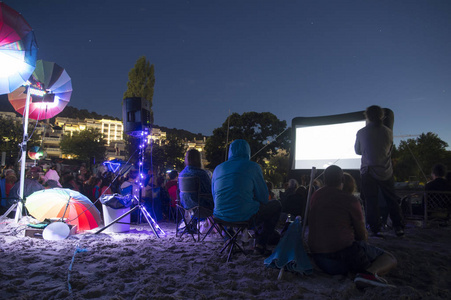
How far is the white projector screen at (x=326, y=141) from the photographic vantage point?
5.78 m

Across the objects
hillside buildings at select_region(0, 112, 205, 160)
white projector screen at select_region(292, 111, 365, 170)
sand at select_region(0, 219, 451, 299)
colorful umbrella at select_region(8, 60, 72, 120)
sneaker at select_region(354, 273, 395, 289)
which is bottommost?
sand at select_region(0, 219, 451, 299)

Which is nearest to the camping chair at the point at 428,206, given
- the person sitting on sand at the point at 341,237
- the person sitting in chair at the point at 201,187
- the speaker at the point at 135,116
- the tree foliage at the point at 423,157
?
the person sitting on sand at the point at 341,237

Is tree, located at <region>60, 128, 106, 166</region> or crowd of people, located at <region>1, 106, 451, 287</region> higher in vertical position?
tree, located at <region>60, 128, 106, 166</region>

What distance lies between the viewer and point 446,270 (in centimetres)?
256

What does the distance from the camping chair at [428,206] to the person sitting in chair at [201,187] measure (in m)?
4.00

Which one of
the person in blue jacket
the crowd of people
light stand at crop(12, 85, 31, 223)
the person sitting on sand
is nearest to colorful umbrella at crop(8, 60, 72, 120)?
light stand at crop(12, 85, 31, 223)

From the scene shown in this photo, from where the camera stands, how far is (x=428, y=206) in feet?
16.7

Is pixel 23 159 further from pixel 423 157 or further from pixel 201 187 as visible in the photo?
pixel 423 157

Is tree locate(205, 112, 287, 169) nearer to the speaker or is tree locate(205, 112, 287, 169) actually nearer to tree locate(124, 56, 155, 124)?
tree locate(124, 56, 155, 124)

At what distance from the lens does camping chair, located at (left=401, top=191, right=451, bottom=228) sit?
4.90 metres

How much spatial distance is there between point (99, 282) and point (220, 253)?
1.33 meters

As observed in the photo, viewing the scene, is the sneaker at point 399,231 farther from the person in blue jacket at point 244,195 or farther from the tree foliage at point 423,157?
the tree foliage at point 423,157

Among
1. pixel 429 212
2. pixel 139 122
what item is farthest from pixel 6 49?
pixel 429 212

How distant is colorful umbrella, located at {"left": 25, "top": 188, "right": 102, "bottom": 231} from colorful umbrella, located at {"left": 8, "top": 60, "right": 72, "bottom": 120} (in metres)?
2.20
